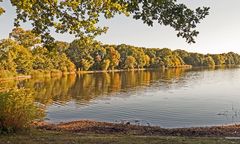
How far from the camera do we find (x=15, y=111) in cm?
1180

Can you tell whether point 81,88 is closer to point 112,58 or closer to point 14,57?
point 14,57

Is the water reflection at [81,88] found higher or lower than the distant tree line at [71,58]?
lower

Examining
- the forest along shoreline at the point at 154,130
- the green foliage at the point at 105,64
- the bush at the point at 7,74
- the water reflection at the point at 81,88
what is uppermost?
the green foliage at the point at 105,64

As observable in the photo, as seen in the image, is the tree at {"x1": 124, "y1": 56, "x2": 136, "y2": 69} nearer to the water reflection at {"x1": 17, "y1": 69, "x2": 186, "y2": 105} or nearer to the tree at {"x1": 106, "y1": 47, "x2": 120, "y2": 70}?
the tree at {"x1": 106, "y1": 47, "x2": 120, "y2": 70}

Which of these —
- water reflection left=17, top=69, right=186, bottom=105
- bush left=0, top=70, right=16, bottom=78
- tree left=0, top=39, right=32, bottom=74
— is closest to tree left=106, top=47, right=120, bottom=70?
tree left=0, top=39, right=32, bottom=74

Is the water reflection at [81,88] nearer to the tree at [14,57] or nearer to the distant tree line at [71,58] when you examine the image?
the distant tree line at [71,58]

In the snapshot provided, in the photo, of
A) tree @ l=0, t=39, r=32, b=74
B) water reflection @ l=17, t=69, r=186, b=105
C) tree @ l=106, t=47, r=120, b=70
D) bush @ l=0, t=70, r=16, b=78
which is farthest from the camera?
tree @ l=106, t=47, r=120, b=70

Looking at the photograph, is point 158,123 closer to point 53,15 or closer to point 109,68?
point 53,15

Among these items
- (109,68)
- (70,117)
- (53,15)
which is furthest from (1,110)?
(109,68)

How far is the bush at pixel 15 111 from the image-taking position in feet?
37.6

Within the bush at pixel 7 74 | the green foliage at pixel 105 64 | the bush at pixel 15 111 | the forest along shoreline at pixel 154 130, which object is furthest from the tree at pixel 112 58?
the bush at pixel 15 111

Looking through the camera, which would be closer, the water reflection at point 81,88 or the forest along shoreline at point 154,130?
the forest along shoreline at point 154,130

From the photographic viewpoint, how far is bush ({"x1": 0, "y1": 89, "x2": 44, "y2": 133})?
11.5 meters

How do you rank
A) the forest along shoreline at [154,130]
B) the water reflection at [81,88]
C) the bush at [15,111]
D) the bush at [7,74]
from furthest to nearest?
the bush at [7,74] → the water reflection at [81,88] → the forest along shoreline at [154,130] → the bush at [15,111]
